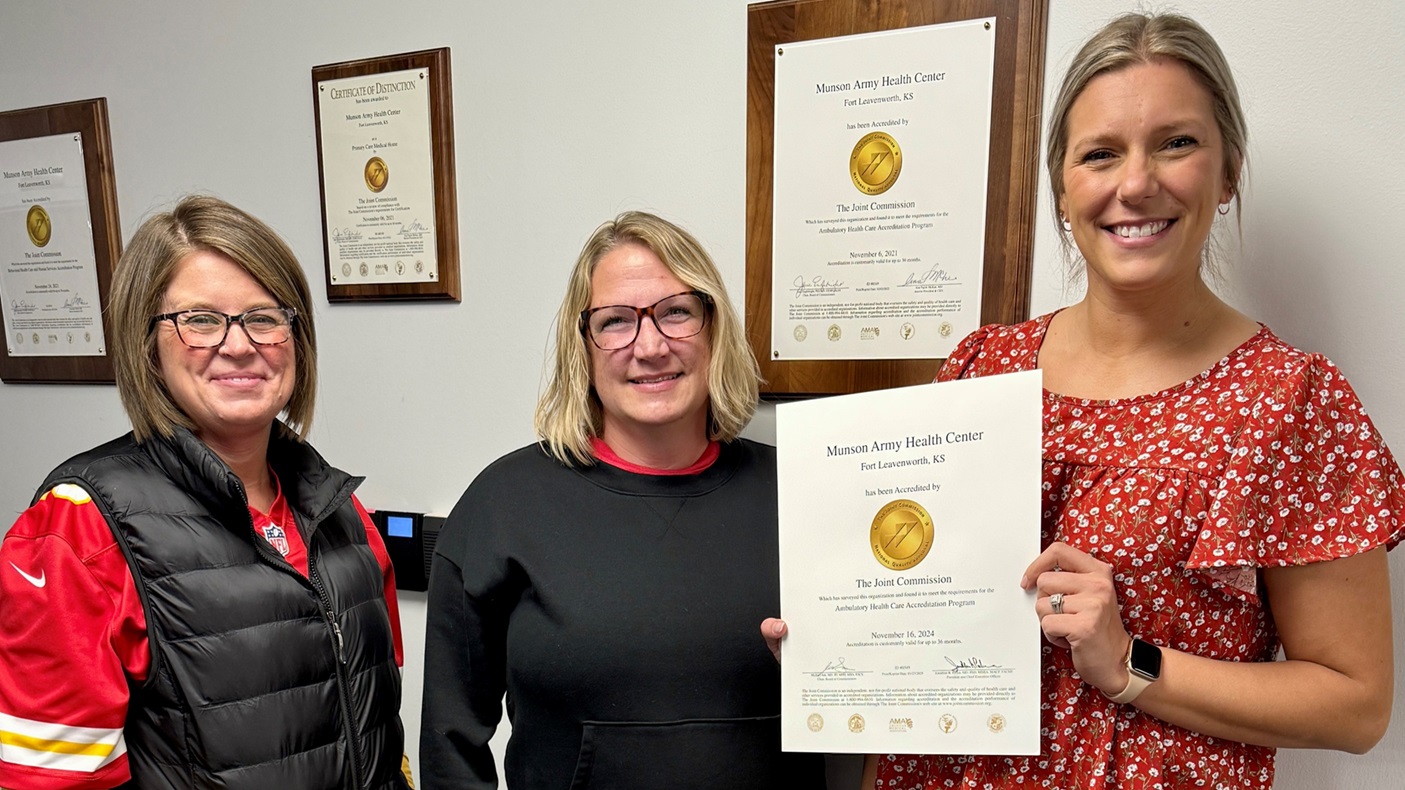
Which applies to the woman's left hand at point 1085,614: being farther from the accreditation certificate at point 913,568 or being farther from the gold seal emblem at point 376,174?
the gold seal emblem at point 376,174

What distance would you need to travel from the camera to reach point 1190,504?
0.82m

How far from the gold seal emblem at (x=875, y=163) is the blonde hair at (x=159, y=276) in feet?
3.00

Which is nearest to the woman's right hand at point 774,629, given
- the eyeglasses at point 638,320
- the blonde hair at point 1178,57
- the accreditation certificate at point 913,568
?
the accreditation certificate at point 913,568

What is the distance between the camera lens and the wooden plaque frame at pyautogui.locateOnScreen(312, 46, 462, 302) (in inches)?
60.9

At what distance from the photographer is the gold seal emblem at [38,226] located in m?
1.95

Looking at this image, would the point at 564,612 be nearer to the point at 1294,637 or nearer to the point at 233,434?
the point at 233,434

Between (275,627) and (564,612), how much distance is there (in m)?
0.38

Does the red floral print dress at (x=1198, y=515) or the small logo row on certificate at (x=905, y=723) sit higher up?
the red floral print dress at (x=1198, y=515)

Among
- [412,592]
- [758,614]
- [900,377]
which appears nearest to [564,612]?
[758,614]

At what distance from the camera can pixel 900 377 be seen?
1.33m

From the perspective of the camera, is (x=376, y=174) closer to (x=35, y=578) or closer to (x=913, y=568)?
(x=35, y=578)

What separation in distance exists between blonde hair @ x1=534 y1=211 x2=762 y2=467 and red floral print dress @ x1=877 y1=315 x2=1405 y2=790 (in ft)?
1.46

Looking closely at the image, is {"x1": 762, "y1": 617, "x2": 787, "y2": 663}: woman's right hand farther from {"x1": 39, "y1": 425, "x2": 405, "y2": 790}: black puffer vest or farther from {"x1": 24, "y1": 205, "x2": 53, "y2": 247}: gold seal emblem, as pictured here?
{"x1": 24, "y1": 205, "x2": 53, "y2": 247}: gold seal emblem
